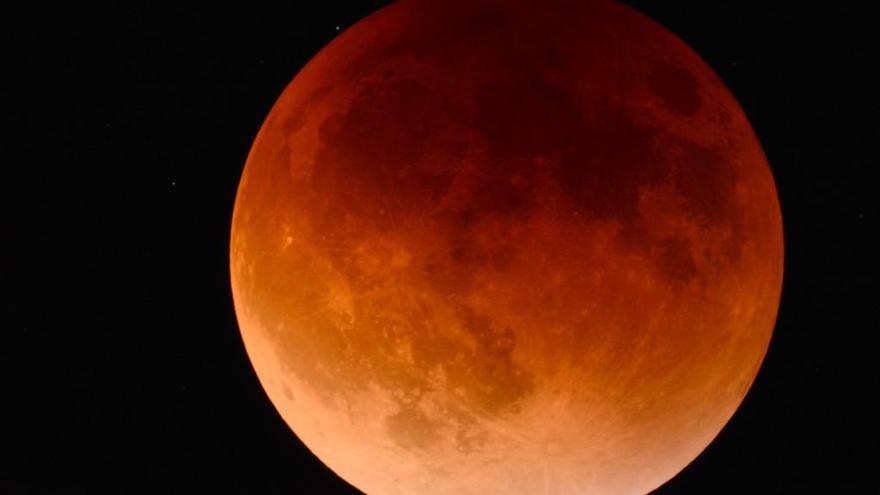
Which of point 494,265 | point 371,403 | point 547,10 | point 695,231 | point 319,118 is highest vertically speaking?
point 547,10

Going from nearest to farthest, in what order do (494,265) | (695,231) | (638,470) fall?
1. (494,265)
2. (695,231)
3. (638,470)

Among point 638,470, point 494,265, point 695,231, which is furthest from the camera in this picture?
point 638,470

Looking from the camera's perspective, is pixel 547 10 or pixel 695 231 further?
pixel 547 10

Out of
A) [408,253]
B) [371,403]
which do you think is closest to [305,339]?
[371,403]

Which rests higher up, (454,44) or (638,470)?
(454,44)

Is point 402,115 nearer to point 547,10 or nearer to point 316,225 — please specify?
point 316,225

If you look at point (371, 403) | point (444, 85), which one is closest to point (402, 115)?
point (444, 85)
